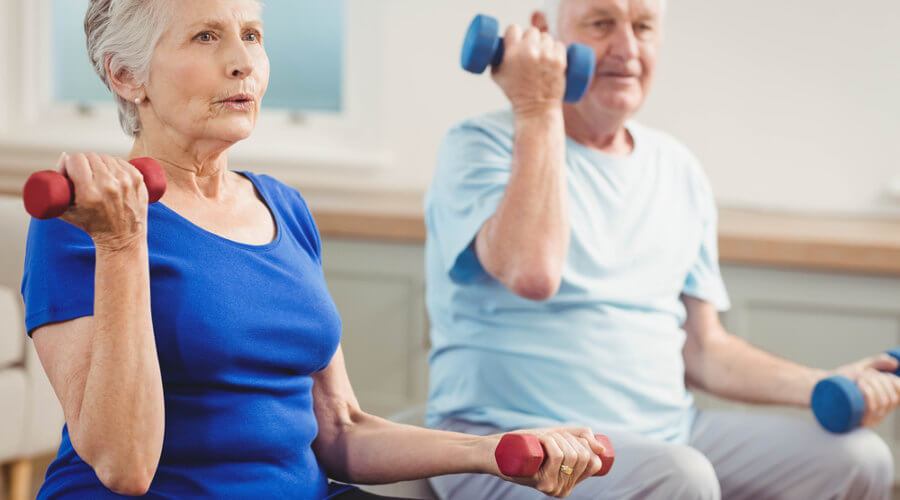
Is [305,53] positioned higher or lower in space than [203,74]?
lower

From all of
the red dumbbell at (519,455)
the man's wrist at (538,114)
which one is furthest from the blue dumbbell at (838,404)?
the red dumbbell at (519,455)

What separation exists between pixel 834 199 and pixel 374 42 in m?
1.36

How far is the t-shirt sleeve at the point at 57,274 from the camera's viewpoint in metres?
0.86

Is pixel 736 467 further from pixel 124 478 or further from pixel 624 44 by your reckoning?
pixel 124 478

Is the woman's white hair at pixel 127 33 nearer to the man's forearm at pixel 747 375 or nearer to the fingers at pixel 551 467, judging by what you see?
the fingers at pixel 551 467

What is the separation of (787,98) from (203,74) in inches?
76.7

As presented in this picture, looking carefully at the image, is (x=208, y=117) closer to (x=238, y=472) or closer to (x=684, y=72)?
(x=238, y=472)

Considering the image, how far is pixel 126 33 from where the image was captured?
3.19ft

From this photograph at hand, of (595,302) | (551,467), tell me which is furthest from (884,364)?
(551,467)

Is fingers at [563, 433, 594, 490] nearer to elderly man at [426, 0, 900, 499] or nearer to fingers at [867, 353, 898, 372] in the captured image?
elderly man at [426, 0, 900, 499]

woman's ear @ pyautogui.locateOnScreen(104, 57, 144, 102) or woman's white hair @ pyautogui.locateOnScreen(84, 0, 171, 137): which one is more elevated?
woman's white hair @ pyautogui.locateOnScreen(84, 0, 171, 137)

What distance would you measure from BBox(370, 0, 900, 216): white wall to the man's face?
1.11m

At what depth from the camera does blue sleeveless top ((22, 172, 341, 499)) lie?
890mm

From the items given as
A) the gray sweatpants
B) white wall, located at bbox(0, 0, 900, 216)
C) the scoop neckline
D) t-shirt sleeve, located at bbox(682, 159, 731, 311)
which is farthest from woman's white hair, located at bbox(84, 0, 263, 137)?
white wall, located at bbox(0, 0, 900, 216)
